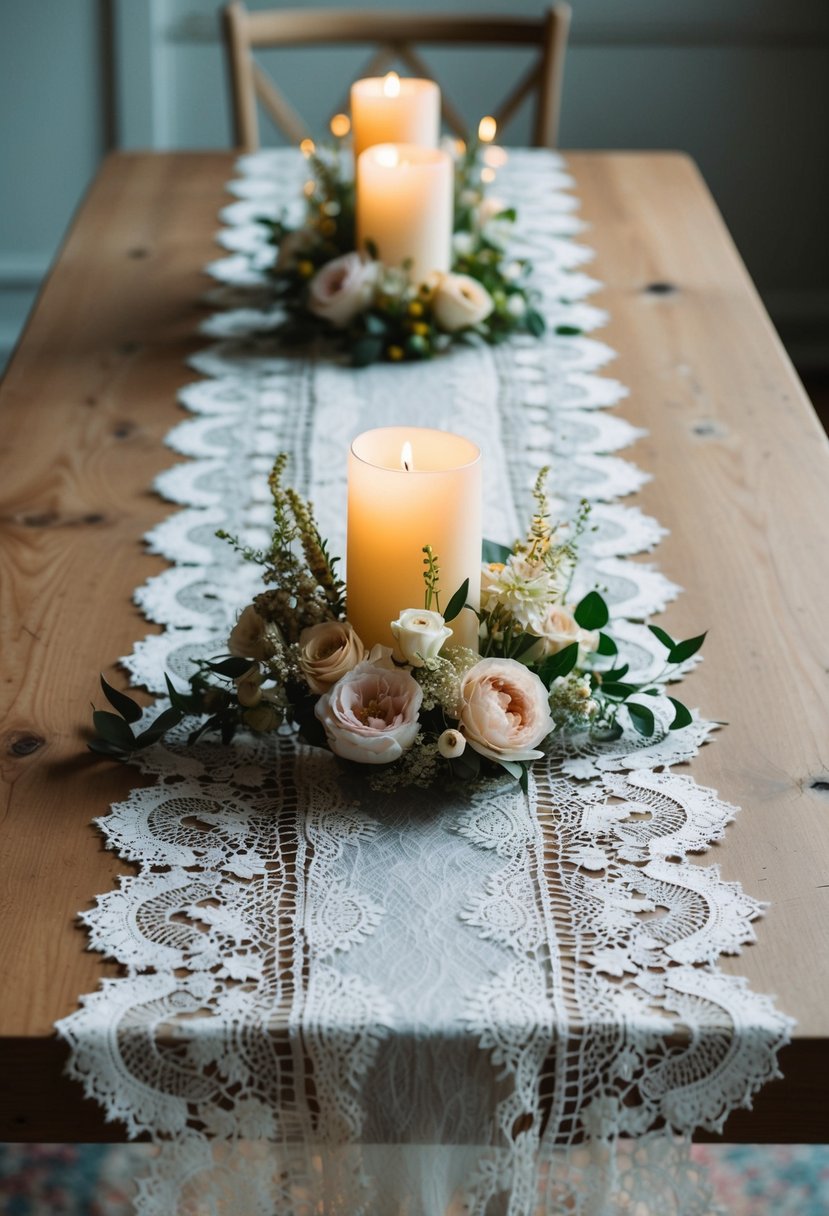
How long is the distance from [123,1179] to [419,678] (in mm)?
1001

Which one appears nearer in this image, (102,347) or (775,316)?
(102,347)

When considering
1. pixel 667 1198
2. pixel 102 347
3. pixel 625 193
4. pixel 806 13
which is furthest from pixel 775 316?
pixel 667 1198

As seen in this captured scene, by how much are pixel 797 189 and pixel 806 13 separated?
1.29 feet

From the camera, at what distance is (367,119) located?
1.58 m

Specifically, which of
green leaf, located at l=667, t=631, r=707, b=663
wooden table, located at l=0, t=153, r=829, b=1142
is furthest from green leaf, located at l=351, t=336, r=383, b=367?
green leaf, located at l=667, t=631, r=707, b=663

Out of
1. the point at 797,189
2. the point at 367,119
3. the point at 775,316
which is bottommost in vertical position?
the point at 775,316

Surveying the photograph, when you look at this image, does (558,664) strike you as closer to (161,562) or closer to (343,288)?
(161,562)

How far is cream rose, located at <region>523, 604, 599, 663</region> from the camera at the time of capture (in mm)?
846

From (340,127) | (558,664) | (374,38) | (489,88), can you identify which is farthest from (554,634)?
(489,88)

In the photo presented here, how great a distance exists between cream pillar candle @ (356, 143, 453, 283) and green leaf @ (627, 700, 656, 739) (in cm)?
73

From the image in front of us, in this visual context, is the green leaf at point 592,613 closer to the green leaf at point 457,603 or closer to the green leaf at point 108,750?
the green leaf at point 457,603

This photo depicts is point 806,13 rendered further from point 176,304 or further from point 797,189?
point 176,304

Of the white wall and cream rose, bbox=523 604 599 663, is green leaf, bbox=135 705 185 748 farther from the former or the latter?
the white wall

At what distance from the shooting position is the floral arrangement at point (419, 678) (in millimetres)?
793
